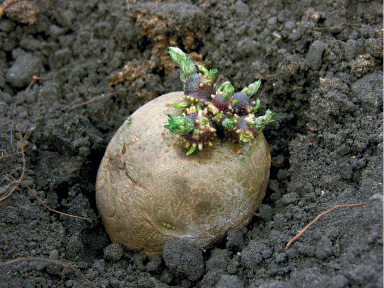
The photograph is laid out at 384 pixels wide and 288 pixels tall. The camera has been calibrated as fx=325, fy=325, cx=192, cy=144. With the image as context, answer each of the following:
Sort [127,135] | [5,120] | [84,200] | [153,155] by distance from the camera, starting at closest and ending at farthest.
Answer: [153,155] < [127,135] < [84,200] < [5,120]

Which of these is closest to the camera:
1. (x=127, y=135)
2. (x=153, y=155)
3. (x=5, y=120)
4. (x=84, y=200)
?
(x=153, y=155)

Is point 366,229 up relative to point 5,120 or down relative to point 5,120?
down

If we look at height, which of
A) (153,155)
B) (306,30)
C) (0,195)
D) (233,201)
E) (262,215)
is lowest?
(262,215)

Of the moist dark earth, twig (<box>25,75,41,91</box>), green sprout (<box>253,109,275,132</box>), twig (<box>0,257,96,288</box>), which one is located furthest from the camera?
twig (<box>25,75,41,91</box>)

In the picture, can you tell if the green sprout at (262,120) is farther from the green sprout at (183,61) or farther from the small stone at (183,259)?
the small stone at (183,259)

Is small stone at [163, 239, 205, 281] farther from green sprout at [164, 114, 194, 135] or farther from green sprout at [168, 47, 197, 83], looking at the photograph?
green sprout at [168, 47, 197, 83]

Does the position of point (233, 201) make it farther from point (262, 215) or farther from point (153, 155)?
point (153, 155)

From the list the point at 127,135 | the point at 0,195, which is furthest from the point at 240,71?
the point at 0,195

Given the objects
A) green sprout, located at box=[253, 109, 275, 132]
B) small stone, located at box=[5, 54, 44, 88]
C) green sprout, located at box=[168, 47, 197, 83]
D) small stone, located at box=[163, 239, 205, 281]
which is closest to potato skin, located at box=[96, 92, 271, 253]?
small stone, located at box=[163, 239, 205, 281]
